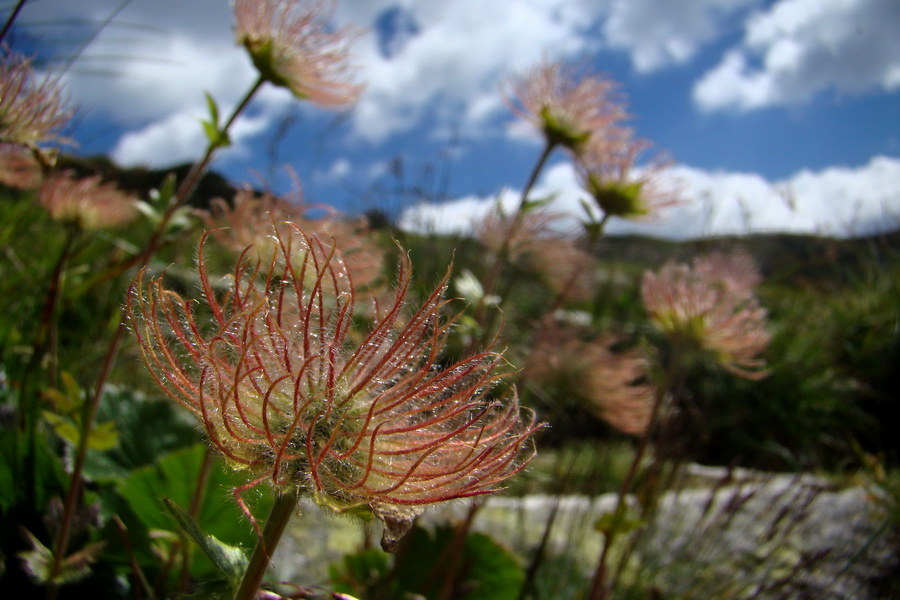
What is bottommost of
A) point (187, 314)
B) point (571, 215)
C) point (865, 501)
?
point (865, 501)

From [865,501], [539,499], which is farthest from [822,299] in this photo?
[539,499]

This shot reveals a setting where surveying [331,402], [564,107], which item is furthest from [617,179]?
[331,402]

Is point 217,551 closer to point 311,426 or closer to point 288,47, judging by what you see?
point 311,426

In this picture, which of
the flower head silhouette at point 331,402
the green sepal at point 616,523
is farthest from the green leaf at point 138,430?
the flower head silhouette at point 331,402

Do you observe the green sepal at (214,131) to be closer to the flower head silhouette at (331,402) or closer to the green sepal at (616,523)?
the flower head silhouette at (331,402)

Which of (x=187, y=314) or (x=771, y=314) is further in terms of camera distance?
(x=771, y=314)

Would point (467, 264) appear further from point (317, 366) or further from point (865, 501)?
point (317, 366)
